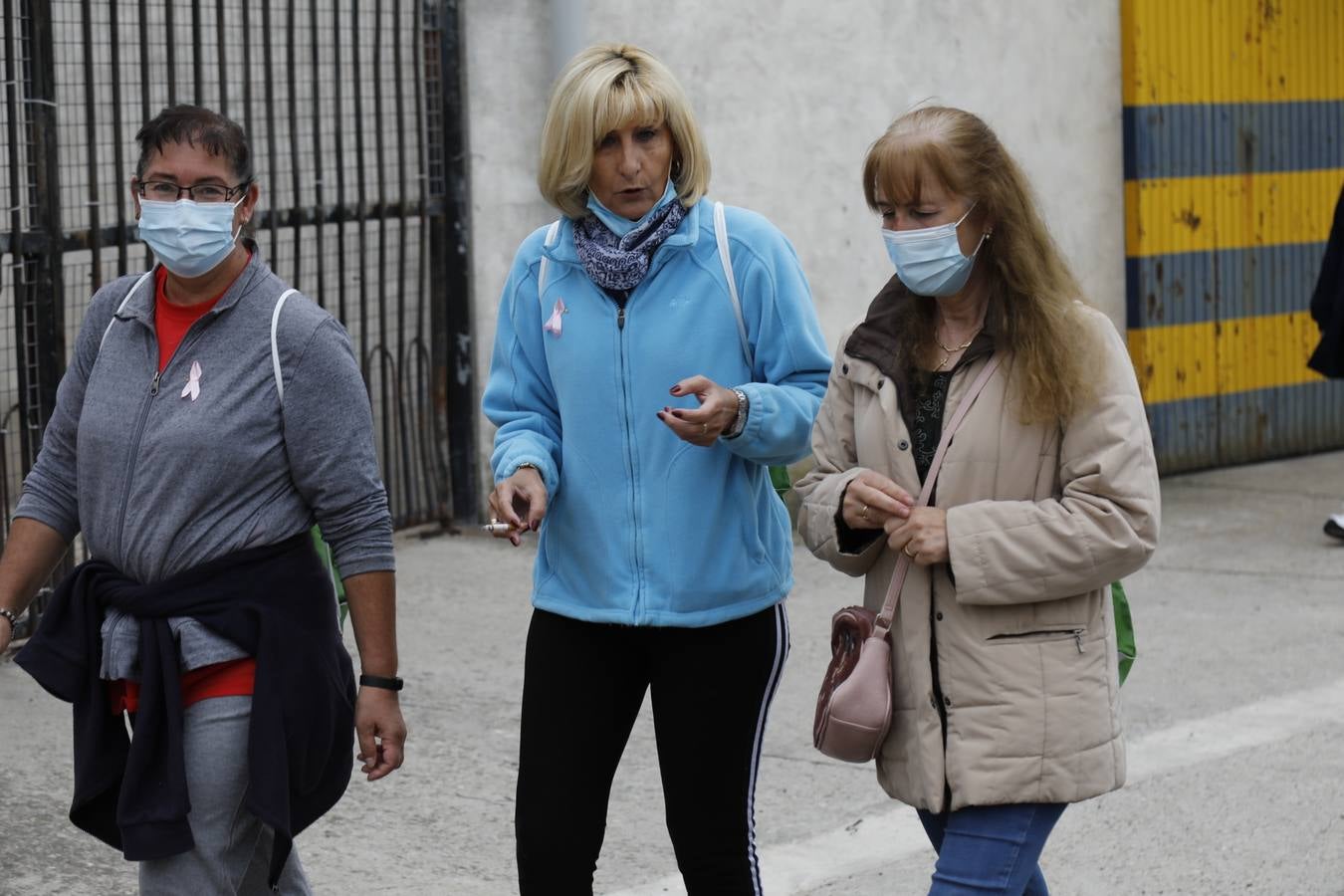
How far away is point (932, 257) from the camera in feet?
10.8

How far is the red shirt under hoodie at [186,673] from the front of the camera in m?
3.39

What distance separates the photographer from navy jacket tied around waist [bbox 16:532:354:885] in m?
3.32

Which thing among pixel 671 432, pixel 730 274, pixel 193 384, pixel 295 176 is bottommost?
pixel 671 432

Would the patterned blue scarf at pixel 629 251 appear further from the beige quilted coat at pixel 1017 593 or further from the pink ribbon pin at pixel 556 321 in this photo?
the beige quilted coat at pixel 1017 593

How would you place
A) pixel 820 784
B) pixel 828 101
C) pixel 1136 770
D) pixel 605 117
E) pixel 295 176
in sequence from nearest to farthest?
1. pixel 605 117
2. pixel 820 784
3. pixel 1136 770
4. pixel 295 176
5. pixel 828 101

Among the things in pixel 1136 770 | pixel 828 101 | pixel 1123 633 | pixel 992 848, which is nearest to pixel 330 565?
pixel 992 848

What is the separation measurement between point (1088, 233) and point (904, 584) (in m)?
7.15

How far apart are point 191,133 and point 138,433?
521mm

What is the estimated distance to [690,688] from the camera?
3.61 metres

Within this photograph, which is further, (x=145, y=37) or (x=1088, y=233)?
(x=1088, y=233)

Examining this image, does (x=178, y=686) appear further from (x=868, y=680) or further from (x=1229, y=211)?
(x=1229, y=211)

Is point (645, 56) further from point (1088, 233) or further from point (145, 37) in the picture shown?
point (1088, 233)

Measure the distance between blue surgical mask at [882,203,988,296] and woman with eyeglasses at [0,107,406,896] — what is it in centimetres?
95

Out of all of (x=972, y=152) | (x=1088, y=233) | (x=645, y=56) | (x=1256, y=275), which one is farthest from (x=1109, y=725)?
(x=1256, y=275)
